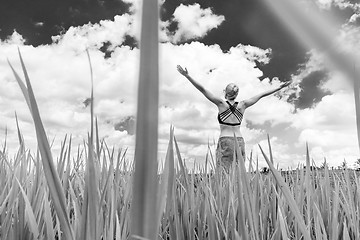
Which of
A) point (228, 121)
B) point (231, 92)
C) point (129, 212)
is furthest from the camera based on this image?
point (231, 92)

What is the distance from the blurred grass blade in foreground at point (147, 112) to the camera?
0.09m

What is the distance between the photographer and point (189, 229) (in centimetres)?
68

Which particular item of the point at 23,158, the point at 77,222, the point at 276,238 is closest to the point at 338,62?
the point at 77,222

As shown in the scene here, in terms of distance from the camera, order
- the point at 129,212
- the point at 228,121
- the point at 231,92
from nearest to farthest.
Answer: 1. the point at 129,212
2. the point at 228,121
3. the point at 231,92

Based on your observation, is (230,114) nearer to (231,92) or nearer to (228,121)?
(228,121)

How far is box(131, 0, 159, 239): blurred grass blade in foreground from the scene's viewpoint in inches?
3.4

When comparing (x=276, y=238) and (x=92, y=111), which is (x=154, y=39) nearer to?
(x=92, y=111)

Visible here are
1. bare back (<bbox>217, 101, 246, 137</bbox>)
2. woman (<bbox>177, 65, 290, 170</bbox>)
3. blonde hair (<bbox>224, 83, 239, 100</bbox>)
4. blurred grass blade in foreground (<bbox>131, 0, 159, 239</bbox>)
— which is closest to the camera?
blurred grass blade in foreground (<bbox>131, 0, 159, 239</bbox>)

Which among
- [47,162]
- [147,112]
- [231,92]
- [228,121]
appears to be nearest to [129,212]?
[47,162]

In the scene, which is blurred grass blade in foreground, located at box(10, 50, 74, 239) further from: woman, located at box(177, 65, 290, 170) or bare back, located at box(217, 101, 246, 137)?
bare back, located at box(217, 101, 246, 137)

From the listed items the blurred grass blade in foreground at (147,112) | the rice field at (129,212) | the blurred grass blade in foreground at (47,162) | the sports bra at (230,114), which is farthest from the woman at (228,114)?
the blurred grass blade in foreground at (147,112)

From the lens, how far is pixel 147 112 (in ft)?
0.29

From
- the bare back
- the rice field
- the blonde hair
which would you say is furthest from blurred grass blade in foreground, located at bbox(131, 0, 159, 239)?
the blonde hair

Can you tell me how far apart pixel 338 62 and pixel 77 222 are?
0.40 metres
